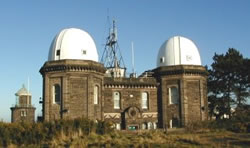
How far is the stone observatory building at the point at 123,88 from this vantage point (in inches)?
1348

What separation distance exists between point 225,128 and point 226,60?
54.7 feet

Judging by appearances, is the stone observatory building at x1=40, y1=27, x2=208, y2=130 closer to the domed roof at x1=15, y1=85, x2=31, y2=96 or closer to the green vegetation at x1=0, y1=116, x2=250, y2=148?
the green vegetation at x1=0, y1=116, x2=250, y2=148

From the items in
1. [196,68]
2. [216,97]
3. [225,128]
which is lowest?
[225,128]

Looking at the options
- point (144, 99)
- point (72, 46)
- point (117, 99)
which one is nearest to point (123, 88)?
point (117, 99)

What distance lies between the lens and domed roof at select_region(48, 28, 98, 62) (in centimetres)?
3572

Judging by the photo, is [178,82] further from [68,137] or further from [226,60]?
[68,137]

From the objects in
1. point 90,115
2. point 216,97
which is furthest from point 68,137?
point 216,97

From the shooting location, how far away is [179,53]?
133 feet

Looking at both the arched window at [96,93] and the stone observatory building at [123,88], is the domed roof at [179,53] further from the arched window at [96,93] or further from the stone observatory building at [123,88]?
the arched window at [96,93]

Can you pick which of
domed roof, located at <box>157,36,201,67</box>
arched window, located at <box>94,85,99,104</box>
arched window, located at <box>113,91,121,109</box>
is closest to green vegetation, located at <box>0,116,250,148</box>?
arched window, located at <box>94,85,99,104</box>

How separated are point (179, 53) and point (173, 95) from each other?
15.6ft

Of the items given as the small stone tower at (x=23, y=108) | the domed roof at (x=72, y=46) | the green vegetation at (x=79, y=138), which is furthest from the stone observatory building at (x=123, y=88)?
the small stone tower at (x=23, y=108)

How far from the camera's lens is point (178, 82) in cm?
3928

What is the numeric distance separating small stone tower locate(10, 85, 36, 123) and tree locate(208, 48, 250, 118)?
35.2 metres
